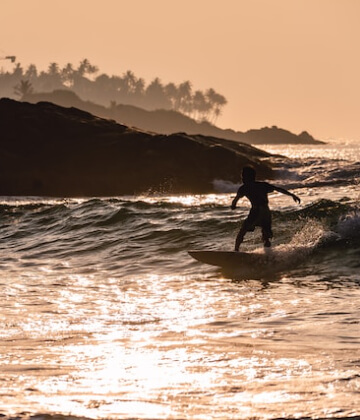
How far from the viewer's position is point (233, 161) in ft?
145

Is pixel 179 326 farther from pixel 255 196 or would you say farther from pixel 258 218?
pixel 255 196

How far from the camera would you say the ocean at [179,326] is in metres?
6.98

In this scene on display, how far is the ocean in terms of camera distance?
6.98 meters

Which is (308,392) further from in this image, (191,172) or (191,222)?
(191,172)

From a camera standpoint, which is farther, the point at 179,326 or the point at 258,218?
the point at 258,218

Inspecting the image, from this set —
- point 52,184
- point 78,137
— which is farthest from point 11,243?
point 78,137

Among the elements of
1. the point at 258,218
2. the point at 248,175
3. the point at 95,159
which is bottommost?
the point at 258,218

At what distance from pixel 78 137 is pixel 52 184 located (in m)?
4.22

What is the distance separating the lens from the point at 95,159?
4288 cm

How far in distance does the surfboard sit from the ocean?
298 mm

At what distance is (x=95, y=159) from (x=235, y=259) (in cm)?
2808

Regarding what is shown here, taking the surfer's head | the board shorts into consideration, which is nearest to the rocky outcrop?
the board shorts

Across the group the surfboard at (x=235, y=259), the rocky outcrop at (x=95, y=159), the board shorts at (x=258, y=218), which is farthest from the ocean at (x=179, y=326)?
the rocky outcrop at (x=95, y=159)

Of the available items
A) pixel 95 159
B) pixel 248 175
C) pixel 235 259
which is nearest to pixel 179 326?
pixel 235 259
